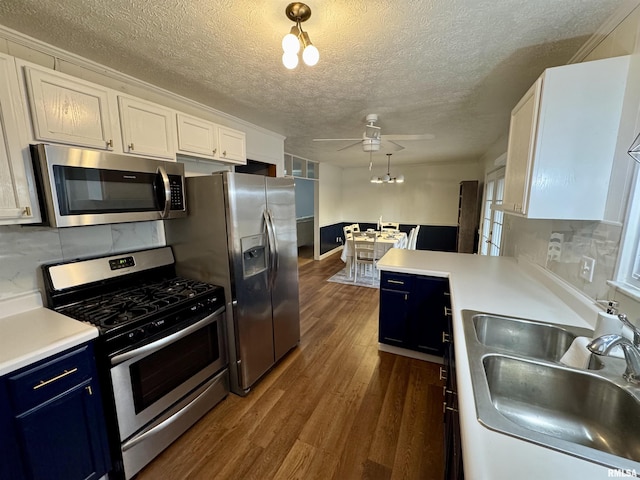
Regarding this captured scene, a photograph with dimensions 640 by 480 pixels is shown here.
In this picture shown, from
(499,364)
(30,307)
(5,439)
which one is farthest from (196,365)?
(499,364)

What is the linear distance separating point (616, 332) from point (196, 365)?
2.20 meters

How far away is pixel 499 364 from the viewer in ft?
3.53

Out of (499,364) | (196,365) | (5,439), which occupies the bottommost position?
(196,365)

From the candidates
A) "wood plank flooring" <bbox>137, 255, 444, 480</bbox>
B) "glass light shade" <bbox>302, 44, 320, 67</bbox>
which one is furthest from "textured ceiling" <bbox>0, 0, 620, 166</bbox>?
"wood plank flooring" <bbox>137, 255, 444, 480</bbox>

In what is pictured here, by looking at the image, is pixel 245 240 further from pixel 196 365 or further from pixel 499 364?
pixel 499 364

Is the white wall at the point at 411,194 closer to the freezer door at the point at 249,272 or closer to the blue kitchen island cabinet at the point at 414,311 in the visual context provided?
the blue kitchen island cabinet at the point at 414,311

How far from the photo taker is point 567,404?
1.00m

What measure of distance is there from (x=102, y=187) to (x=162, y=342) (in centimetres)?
96

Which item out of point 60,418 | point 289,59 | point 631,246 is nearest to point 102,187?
point 60,418

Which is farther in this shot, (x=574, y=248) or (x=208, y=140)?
(x=208, y=140)

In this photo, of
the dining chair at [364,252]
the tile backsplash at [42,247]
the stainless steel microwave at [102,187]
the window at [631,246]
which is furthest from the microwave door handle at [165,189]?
the dining chair at [364,252]

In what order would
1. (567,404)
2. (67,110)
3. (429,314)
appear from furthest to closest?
(429,314) → (67,110) → (567,404)

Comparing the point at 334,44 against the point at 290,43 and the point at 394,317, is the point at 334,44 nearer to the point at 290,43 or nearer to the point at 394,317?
the point at 290,43

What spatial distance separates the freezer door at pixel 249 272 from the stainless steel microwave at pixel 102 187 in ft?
1.35
